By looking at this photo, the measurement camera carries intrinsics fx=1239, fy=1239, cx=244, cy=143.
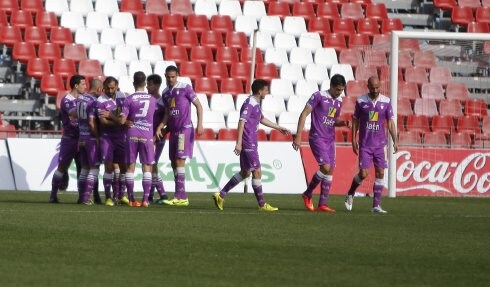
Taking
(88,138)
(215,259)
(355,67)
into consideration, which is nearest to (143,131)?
(88,138)

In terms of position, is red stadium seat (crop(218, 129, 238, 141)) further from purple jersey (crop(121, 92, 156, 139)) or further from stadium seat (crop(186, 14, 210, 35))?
purple jersey (crop(121, 92, 156, 139))

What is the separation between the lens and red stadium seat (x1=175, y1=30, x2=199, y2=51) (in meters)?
30.1

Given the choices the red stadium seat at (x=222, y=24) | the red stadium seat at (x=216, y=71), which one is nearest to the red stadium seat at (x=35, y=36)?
the red stadium seat at (x=216, y=71)

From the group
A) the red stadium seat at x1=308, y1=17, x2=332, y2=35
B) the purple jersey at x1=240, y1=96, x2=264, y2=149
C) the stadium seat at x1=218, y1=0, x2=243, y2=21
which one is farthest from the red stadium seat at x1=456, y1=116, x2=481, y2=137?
the purple jersey at x1=240, y1=96, x2=264, y2=149

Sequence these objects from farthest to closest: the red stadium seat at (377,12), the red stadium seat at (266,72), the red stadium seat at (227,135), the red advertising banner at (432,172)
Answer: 1. the red stadium seat at (377,12)
2. the red stadium seat at (266,72)
3. the red stadium seat at (227,135)
4. the red advertising banner at (432,172)

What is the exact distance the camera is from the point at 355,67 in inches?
1207

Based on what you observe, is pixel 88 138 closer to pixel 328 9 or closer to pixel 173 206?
pixel 173 206

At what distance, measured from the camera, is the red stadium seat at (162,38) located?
2988 centimetres

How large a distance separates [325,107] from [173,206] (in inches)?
108

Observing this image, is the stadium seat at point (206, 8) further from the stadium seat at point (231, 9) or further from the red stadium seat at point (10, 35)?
the red stadium seat at point (10, 35)

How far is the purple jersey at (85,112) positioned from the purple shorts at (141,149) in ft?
2.89

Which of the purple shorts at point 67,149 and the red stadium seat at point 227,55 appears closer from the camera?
the purple shorts at point 67,149

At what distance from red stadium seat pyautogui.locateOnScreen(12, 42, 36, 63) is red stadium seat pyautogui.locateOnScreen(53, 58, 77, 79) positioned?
2.02ft

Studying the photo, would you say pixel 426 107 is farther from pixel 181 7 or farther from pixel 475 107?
pixel 181 7
